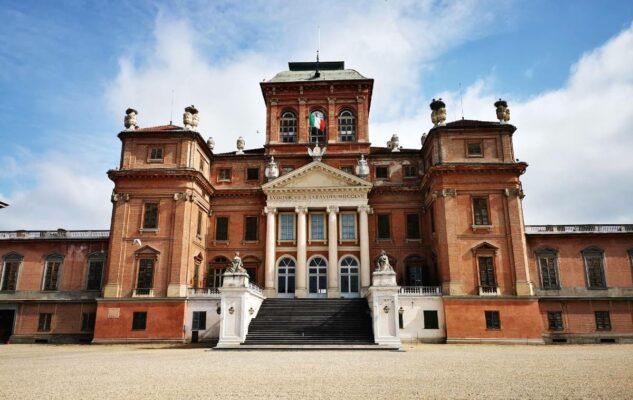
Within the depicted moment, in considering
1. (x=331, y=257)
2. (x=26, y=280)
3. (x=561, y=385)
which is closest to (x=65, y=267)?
(x=26, y=280)

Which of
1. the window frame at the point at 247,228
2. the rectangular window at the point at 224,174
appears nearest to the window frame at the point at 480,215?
the window frame at the point at 247,228

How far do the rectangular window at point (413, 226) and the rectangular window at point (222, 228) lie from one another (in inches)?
559

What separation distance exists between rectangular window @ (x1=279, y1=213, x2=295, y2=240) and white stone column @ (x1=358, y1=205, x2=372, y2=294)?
Result: 5.23 m

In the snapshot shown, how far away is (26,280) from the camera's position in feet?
115

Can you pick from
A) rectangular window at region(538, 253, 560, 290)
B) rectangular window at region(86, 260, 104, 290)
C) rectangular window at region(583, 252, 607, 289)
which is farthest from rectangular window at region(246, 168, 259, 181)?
rectangular window at region(583, 252, 607, 289)

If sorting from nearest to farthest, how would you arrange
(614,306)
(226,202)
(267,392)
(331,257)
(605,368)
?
(267,392), (605,368), (614,306), (331,257), (226,202)

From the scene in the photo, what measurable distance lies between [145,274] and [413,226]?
1982 cm

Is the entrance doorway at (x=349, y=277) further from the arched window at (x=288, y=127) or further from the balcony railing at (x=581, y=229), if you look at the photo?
the balcony railing at (x=581, y=229)

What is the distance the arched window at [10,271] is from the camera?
3503 centimetres

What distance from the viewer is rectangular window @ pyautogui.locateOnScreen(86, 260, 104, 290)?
34.5 meters

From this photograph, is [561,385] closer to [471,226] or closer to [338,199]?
[471,226]

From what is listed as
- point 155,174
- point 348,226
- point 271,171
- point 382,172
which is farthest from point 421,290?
point 155,174

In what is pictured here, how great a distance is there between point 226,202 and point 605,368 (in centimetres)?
2820

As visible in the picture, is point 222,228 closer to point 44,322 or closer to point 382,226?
point 382,226
